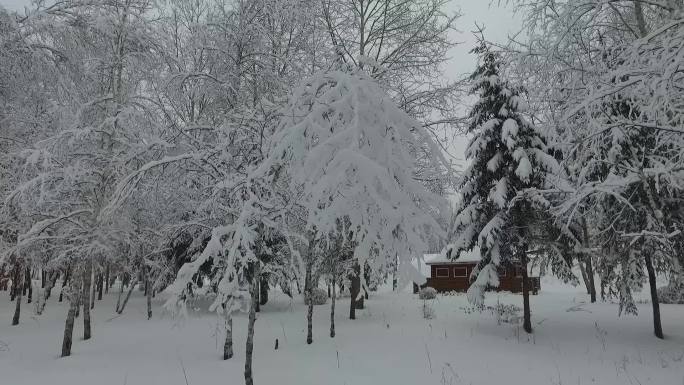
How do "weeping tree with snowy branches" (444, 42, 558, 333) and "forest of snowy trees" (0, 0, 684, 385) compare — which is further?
"weeping tree with snowy branches" (444, 42, 558, 333)

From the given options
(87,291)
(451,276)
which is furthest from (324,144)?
(451,276)

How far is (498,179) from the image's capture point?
14078mm

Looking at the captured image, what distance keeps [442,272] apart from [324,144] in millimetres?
32263

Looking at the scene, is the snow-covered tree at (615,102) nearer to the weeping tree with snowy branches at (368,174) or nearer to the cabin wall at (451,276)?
the weeping tree with snowy branches at (368,174)

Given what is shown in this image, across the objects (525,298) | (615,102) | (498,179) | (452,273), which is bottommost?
(452,273)

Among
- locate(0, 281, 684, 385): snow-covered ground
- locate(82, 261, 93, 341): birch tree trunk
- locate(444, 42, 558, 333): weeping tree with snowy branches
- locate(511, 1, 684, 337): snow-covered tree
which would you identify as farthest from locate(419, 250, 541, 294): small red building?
locate(82, 261, 93, 341): birch tree trunk

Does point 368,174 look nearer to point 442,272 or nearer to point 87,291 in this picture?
point 87,291

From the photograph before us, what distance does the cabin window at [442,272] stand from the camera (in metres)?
32.9

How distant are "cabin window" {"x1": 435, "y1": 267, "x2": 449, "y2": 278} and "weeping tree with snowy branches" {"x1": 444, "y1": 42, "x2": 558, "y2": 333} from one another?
18.8 meters

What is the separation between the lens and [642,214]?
427 inches

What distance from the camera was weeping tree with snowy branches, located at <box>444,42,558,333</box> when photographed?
516 inches

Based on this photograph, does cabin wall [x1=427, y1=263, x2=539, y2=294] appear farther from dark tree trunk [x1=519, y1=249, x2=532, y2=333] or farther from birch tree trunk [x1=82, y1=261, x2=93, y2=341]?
birch tree trunk [x1=82, y1=261, x2=93, y2=341]

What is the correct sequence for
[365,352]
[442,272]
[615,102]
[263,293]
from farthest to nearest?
[442,272] → [263,293] → [365,352] → [615,102]

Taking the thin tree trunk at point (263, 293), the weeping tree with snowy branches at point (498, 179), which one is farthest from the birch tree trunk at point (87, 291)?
the weeping tree with snowy branches at point (498, 179)
